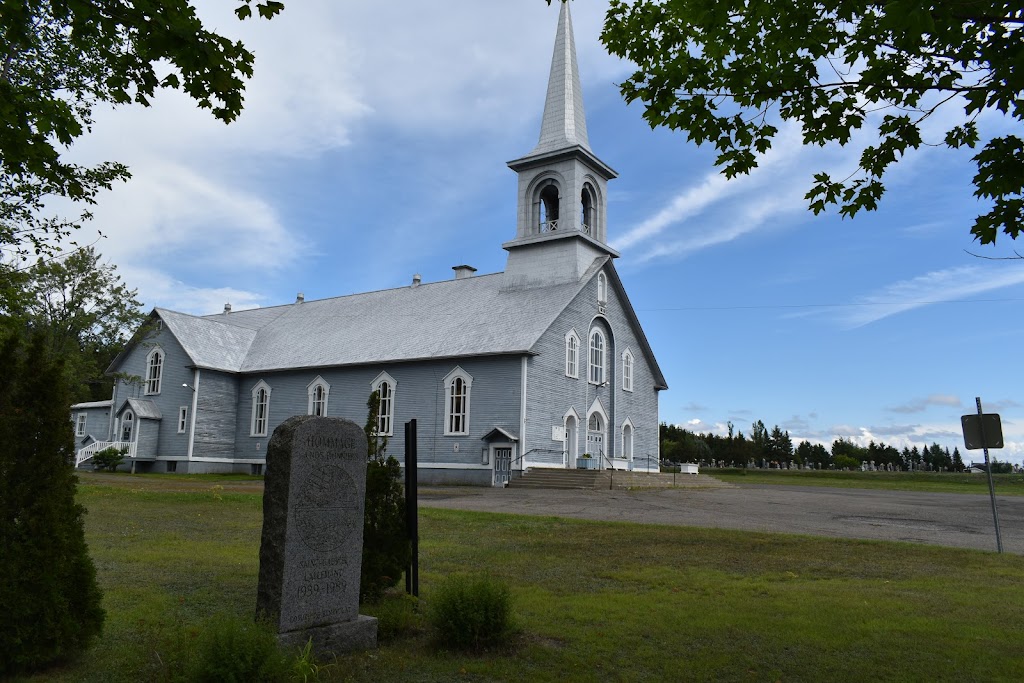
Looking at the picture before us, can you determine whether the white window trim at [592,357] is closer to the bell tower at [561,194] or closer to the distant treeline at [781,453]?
the bell tower at [561,194]

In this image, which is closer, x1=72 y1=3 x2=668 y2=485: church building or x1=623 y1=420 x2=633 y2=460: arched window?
x1=72 y1=3 x2=668 y2=485: church building

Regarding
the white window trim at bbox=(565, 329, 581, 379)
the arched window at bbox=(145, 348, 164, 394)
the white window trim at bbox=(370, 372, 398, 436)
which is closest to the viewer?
the white window trim at bbox=(565, 329, 581, 379)

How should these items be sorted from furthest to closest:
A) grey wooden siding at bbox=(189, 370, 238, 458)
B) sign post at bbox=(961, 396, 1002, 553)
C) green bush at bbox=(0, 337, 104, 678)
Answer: grey wooden siding at bbox=(189, 370, 238, 458)
sign post at bbox=(961, 396, 1002, 553)
green bush at bbox=(0, 337, 104, 678)

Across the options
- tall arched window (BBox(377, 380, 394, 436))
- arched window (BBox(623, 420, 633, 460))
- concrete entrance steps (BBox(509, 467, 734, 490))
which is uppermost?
tall arched window (BBox(377, 380, 394, 436))

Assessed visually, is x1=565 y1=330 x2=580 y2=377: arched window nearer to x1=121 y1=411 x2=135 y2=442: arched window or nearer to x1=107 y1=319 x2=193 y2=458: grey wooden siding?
x1=107 y1=319 x2=193 y2=458: grey wooden siding

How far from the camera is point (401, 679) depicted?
5941mm

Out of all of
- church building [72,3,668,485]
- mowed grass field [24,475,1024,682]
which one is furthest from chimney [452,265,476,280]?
mowed grass field [24,475,1024,682]

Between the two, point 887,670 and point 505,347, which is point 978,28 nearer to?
point 887,670

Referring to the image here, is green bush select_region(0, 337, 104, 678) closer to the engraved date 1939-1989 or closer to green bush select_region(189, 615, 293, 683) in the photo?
green bush select_region(189, 615, 293, 683)

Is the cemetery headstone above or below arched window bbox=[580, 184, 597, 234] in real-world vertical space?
below

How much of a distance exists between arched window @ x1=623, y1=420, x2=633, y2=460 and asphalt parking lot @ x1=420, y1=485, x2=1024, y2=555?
10991 millimetres

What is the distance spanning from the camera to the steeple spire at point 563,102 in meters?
37.2

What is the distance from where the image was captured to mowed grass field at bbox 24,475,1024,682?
20.7 ft

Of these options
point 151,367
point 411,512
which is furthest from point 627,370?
point 411,512
